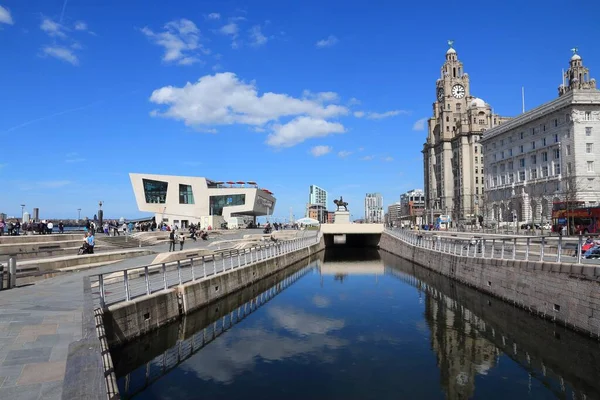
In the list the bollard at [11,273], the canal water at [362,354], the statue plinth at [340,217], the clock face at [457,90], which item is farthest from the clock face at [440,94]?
the bollard at [11,273]

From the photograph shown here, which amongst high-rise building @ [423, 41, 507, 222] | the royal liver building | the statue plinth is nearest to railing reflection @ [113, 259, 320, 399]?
the statue plinth

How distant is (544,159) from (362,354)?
81742 mm

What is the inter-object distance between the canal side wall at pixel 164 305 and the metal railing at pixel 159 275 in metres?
0.33

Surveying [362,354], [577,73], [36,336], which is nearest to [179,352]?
[36,336]

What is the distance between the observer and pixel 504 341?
15.8 meters

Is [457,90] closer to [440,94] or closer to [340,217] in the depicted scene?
[440,94]

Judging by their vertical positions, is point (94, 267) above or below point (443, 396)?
above

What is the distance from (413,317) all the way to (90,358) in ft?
57.0

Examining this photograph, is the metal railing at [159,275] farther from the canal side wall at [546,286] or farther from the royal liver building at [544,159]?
the royal liver building at [544,159]

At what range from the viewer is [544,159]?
82.3m

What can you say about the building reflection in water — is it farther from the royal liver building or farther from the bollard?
the royal liver building

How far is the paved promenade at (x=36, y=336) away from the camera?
6.48 m

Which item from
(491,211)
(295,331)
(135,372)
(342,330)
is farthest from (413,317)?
(491,211)

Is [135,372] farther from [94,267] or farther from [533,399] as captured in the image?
[94,267]
